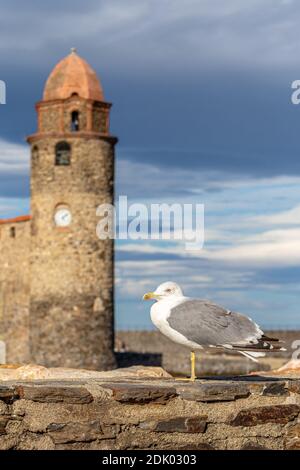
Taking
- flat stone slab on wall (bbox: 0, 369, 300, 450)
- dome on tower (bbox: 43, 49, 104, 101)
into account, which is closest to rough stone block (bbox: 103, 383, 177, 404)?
flat stone slab on wall (bbox: 0, 369, 300, 450)

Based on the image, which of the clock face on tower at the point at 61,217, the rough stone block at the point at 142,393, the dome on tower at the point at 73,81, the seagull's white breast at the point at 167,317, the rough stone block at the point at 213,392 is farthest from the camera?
the dome on tower at the point at 73,81

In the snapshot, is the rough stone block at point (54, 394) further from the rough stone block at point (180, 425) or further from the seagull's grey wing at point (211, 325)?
the seagull's grey wing at point (211, 325)

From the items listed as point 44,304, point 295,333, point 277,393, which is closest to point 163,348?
point 295,333

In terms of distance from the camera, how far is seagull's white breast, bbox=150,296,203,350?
6.14 metres

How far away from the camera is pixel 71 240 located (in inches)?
1282

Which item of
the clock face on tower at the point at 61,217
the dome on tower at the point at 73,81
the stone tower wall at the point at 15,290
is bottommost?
the stone tower wall at the point at 15,290

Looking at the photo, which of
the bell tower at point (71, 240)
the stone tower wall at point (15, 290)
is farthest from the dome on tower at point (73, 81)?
the stone tower wall at point (15, 290)

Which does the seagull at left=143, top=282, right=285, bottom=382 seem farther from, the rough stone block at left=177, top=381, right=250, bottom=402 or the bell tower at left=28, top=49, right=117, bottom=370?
the bell tower at left=28, top=49, right=117, bottom=370

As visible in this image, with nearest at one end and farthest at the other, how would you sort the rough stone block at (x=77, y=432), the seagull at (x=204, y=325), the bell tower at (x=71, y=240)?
the rough stone block at (x=77, y=432)
the seagull at (x=204, y=325)
the bell tower at (x=71, y=240)

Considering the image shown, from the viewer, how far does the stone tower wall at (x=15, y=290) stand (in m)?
34.6

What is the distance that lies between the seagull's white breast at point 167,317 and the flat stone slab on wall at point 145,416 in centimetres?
28

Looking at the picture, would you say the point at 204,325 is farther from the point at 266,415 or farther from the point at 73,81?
the point at 73,81

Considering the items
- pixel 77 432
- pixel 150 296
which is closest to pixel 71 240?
pixel 150 296

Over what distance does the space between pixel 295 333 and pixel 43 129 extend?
18.5 m
